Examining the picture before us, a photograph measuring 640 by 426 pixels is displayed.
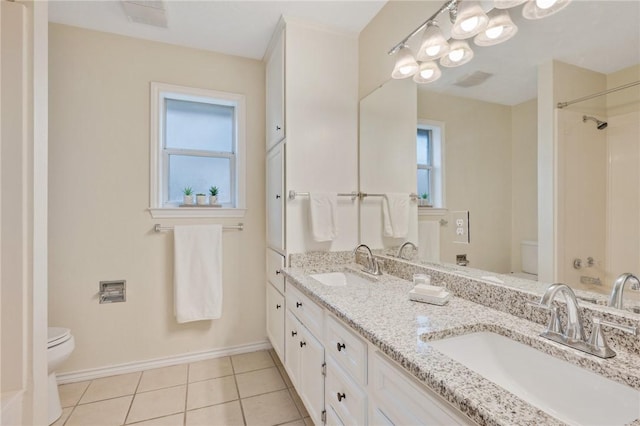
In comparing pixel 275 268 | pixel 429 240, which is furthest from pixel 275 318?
pixel 429 240

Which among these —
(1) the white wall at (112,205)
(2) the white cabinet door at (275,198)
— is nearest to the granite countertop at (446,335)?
(2) the white cabinet door at (275,198)

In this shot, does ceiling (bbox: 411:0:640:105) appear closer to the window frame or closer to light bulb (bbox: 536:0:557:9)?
light bulb (bbox: 536:0:557:9)

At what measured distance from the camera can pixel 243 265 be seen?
2.65 m

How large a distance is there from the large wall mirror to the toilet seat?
2285 mm

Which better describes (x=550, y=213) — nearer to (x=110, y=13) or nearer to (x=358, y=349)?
(x=358, y=349)

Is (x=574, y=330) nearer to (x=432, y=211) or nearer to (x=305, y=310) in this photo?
(x=432, y=211)

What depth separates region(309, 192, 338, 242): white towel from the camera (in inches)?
83.3

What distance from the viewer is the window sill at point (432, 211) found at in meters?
1.66

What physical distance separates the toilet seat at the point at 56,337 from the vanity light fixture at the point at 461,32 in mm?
2598

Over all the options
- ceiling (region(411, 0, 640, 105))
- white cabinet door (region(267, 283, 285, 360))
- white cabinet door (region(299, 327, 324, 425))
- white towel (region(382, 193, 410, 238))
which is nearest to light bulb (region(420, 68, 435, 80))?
ceiling (region(411, 0, 640, 105))

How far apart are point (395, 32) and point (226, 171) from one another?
1.75 meters

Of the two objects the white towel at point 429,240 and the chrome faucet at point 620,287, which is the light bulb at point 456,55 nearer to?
the white towel at point 429,240

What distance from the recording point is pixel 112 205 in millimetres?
2303

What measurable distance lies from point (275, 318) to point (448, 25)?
2.19 m
